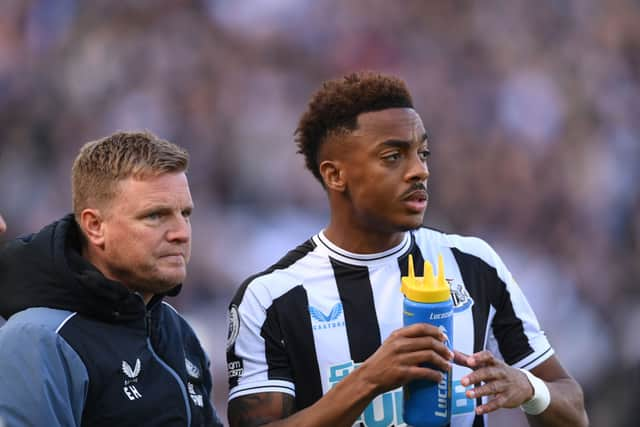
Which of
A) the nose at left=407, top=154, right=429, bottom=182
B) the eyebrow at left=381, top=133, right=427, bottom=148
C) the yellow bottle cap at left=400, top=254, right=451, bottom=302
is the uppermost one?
the eyebrow at left=381, top=133, right=427, bottom=148

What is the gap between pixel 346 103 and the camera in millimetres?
2713

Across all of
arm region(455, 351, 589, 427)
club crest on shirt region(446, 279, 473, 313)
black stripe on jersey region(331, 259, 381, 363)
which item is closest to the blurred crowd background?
black stripe on jersey region(331, 259, 381, 363)

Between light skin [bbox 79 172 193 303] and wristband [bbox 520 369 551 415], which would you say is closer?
light skin [bbox 79 172 193 303]

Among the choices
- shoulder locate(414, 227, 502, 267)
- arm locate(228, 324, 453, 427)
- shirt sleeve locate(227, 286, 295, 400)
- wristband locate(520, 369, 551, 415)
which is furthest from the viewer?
shoulder locate(414, 227, 502, 267)

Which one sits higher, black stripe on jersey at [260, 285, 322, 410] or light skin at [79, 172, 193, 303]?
light skin at [79, 172, 193, 303]

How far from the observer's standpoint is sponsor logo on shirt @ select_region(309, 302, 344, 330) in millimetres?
2617

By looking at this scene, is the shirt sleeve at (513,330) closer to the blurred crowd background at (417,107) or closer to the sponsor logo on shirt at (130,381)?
the sponsor logo on shirt at (130,381)

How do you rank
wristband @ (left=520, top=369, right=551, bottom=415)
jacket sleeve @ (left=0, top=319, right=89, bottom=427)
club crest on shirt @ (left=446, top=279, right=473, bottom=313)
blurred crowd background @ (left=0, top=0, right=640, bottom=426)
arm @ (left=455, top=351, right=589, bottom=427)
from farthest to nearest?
blurred crowd background @ (left=0, top=0, right=640, bottom=426), club crest on shirt @ (left=446, top=279, right=473, bottom=313), wristband @ (left=520, top=369, right=551, bottom=415), arm @ (left=455, top=351, right=589, bottom=427), jacket sleeve @ (left=0, top=319, right=89, bottom=427)

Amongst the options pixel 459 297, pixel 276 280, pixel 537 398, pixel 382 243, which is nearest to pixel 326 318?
pixel 276 280

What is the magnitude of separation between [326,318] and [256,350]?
24 cm

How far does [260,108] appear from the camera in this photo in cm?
521

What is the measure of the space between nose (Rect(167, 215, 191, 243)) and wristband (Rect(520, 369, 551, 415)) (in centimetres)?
101

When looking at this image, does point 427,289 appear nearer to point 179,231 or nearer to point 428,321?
point 428,321

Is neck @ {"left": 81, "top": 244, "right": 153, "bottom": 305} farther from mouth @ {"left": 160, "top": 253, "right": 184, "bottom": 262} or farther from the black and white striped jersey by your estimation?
the black and white striped jersey
